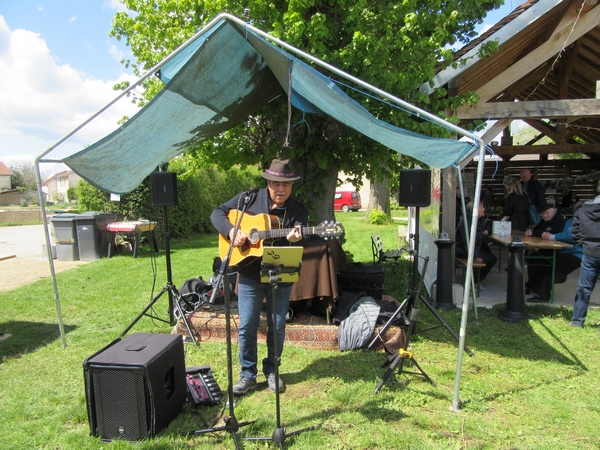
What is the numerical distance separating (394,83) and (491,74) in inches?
141

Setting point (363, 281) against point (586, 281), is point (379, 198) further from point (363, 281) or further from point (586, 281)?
point (586, 281)

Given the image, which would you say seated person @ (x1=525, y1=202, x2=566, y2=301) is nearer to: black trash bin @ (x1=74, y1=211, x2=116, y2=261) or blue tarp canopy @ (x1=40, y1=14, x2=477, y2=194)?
blue tarp canopy @ (x1=40, y1=14, x2=477, y2=194)

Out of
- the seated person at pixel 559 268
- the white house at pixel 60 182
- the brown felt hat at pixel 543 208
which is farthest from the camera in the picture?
the white house at pixel 60 182

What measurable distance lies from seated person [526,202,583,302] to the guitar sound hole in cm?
477

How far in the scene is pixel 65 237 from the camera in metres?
9.76

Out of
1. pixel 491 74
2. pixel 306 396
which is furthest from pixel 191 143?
pixel 491 74

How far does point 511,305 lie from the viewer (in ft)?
17.9

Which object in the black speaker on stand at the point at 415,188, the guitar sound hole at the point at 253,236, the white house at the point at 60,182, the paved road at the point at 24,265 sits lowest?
the paved road at the point at 24,265

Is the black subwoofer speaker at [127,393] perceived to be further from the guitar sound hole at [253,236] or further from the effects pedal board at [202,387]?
the guitar sound hole at [253,236]

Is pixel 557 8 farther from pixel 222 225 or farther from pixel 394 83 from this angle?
pixel 222 225

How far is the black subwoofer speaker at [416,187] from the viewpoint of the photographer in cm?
497

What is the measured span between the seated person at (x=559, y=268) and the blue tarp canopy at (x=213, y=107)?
3843 mm

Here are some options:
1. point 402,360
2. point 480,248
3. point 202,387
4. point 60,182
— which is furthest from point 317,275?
point 60,182

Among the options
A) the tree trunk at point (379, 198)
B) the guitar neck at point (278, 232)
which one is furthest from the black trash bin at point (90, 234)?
the tree trunk at point (379, 198)
